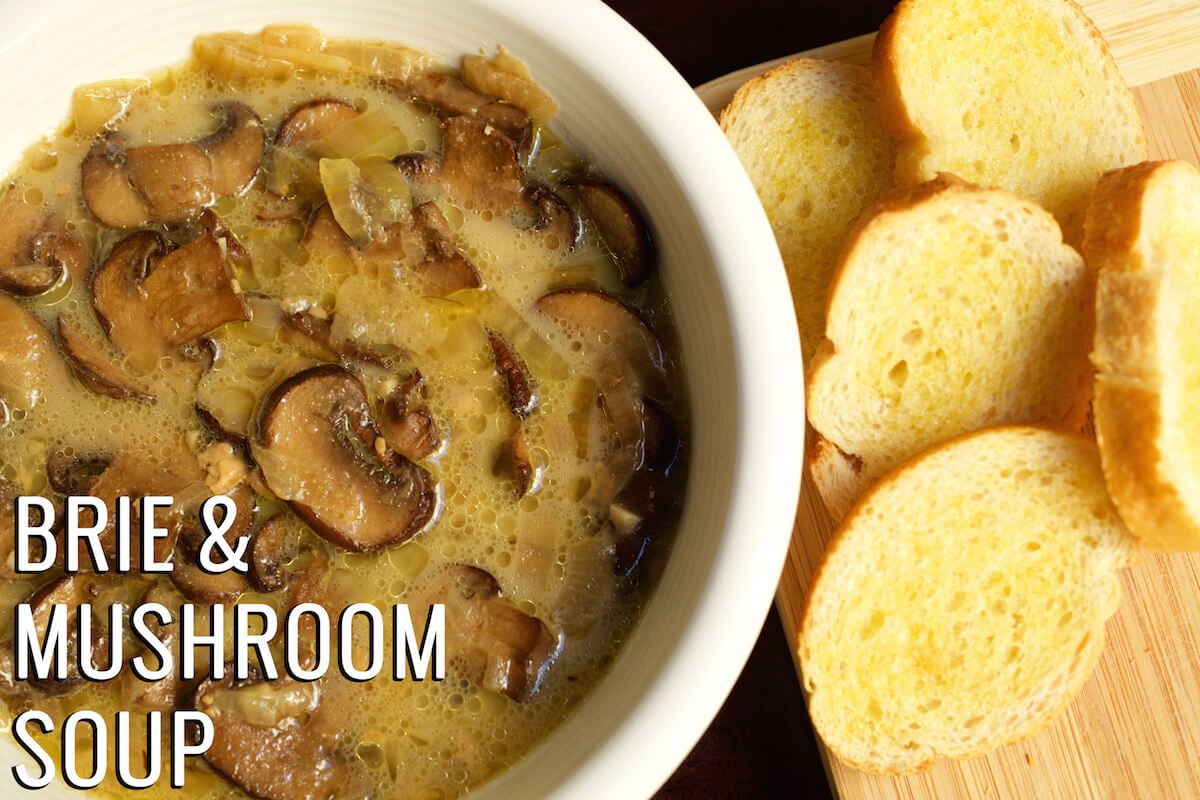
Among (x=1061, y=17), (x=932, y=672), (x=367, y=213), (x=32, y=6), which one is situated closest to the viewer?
(x=32, y=6)

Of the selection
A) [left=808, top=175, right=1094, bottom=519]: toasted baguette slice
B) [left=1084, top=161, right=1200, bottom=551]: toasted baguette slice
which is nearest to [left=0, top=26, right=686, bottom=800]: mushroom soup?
[left=808, top=175, right=1094, bottom=519]: toasted baguette slice

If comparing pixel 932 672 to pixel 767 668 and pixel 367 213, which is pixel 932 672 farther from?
pixel 367 213

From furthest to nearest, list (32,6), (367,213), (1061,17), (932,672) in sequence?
(1061,17) < (932,672) < (367,213) < (32,6)

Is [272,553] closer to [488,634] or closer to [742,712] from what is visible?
[488,634]

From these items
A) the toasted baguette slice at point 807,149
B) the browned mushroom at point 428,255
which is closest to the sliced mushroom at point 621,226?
the browned mushroom at point 428,255

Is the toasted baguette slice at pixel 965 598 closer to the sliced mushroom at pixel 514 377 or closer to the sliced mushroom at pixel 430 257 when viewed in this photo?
the sliced mushroom at pixel 514 377

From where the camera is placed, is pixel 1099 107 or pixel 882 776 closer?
pixel 882 776

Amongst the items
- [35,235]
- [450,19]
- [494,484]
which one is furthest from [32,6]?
[494,484]

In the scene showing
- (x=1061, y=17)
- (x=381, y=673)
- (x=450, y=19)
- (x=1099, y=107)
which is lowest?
(x=381, y=673)

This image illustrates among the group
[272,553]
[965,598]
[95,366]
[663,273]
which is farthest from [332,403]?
[965,598]
